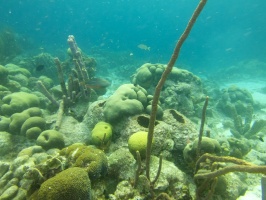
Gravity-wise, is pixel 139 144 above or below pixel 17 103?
Answer: below

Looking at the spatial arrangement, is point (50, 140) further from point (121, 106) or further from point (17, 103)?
point (17, 103)

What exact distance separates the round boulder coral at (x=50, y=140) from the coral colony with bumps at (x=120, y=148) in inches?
0.8

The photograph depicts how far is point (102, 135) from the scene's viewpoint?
462cm

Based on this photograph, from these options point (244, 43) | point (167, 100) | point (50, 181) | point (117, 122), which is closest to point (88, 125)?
point (117, 122)

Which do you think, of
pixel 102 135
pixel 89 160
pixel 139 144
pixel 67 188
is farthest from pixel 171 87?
pixel 67 188

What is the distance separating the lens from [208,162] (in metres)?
3.51

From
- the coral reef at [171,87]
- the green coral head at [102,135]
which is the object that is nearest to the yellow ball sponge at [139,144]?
the green coral head at [102,135]

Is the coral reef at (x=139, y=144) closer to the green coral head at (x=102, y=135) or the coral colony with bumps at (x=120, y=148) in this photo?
the coral colony with bumps at (x=120, y=148)

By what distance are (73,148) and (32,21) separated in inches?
3147

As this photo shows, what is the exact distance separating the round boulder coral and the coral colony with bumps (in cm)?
2

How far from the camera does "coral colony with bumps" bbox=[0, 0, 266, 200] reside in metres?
2.79

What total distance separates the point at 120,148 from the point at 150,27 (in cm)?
10637

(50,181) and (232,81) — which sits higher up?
(232,81)

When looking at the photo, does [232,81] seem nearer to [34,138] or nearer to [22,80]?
[22,80]
